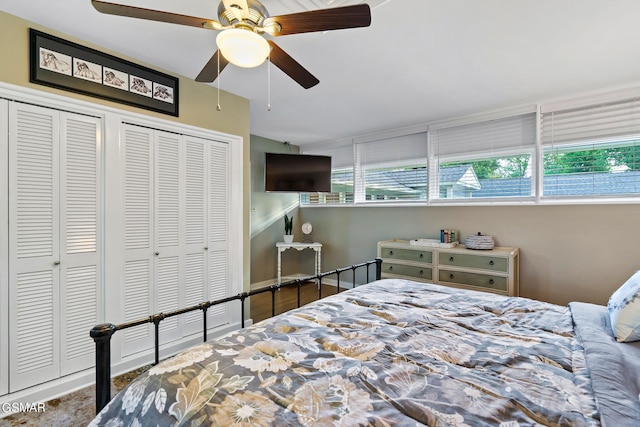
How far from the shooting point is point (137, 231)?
242cm

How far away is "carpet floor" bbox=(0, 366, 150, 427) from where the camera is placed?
1.77m

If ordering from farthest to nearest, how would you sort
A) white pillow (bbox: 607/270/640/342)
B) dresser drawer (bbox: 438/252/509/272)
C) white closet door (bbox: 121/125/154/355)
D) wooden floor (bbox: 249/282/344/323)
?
wooden floor (bbox: 249/282/344/323), dresser drawer (bbox: 438/252/509/272), white closet door (bbox: 121/125/154/355), white pillow (bbox: 607/270/640/342)

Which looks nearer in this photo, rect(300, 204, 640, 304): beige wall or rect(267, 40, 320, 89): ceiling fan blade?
rect(267, 40, 320, 89): ceiling fan blade

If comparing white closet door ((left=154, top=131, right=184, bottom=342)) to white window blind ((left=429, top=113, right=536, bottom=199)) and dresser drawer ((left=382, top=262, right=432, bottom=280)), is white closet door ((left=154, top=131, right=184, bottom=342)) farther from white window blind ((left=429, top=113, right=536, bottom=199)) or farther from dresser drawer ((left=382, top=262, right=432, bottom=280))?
white window blind ((left=429, top=113, right=536, bottom=199))

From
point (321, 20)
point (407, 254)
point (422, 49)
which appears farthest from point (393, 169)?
point (321, 20)

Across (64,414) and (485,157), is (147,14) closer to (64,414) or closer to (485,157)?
(64,414)

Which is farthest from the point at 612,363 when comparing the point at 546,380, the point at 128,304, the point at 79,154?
the point at 79,154

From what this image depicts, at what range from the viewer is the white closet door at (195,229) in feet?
8.97

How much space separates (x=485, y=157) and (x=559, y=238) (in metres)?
1.13

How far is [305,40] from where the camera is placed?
2.03 metres

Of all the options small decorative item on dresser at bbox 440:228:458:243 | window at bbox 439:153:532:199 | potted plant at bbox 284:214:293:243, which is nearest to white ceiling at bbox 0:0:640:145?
window at bbox 439:153:532:199

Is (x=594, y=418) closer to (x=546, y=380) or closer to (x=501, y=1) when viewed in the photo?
(x=546, y=380)

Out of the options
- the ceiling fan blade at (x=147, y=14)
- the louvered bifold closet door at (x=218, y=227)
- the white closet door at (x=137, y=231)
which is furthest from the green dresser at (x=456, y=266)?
the ceiling fan blade at (x=147, y=14)

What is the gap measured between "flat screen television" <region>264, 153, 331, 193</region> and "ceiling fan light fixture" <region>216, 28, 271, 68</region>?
9.24 feet
